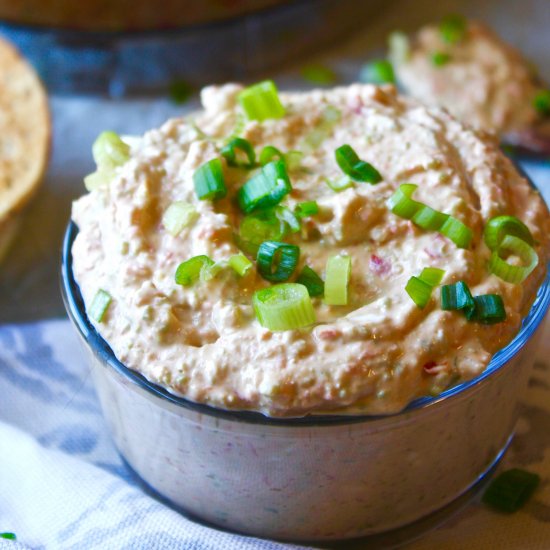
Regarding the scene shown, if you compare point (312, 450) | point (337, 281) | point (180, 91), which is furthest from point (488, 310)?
point (180, 91)

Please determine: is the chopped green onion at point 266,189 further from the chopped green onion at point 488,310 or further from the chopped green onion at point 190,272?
the chopped green onion at point 488,310

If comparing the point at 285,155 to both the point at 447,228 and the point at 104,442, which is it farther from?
the point at 104,442

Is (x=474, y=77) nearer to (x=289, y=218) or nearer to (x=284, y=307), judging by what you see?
(x=289, y=218)

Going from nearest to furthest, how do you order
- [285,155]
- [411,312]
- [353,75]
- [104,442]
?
[411,312], [285,155], [104,442], [353,75]

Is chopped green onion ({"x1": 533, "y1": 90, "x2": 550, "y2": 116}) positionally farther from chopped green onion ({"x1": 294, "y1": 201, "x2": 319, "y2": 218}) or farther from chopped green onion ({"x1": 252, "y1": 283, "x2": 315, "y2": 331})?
chopped green onion ({"x1": 252, "y1": 283, "x2": 315, "y2": 331})

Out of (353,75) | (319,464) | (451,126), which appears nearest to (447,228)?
(451,126)

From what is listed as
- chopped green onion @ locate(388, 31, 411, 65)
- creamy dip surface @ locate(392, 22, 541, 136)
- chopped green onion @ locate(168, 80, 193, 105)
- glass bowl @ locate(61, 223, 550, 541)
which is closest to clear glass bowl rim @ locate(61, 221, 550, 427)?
glass bowl @ locate(61, 223, 550, 541)
